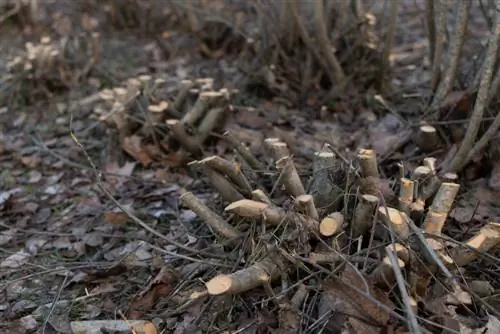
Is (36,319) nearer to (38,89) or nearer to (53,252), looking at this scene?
(53,252)

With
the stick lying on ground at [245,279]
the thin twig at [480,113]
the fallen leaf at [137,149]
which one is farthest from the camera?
the fallen leaf at [137,149]

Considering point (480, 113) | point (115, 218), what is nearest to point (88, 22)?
point (115, 218)

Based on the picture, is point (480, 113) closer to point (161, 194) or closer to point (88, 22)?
point (161, 194)

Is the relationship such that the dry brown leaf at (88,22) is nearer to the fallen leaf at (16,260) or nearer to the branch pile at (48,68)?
the branch pile at (48,68)

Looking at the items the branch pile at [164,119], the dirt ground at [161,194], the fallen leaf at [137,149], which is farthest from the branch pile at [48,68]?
the fallen leaf at [137,149]

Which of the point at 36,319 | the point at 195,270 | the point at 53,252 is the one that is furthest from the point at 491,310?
the point at 53,252

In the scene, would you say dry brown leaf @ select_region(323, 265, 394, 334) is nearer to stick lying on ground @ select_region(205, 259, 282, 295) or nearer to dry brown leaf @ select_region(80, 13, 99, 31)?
stick lying on ground @ select_region(205, 259, 282, 295)

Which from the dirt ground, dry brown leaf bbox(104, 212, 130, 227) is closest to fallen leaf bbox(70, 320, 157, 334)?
the dirt ground

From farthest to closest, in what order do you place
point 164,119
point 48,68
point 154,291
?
point 48,68 < point 164,119 < point 154,291
